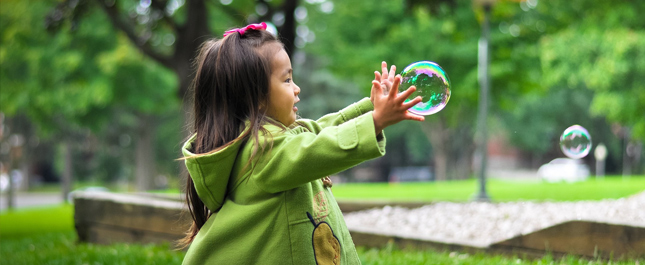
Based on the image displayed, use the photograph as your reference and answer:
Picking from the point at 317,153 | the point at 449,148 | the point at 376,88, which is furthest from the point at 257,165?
the point at 449,148

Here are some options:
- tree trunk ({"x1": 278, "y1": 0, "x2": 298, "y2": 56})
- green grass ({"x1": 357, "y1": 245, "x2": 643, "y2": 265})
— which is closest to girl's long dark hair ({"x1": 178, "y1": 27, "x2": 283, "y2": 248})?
green grass ({"x1": 357, "y1": 245, "x2": 643, "y2": 265})

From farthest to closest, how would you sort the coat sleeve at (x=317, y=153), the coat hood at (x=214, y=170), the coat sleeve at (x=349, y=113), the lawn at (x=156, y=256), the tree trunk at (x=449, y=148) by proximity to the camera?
the tree trunk at (x=449, y=148), the lawn at (x=156, y=256), the coat sleeve at (x=349, y=113), the coat hood at (x=214, y=170), the coat sleeve at (x=317, y=153)

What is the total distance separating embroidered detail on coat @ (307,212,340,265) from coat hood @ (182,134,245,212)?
33 cm

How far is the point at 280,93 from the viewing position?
7.11 feet

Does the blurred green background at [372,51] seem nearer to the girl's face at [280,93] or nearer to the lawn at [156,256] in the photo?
the lawn at [156,256]

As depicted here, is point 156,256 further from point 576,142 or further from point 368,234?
point 576,142

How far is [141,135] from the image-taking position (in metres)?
25.4

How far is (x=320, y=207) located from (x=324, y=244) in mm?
137

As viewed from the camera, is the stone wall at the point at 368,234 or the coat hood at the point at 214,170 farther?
the stone wall at the point at 368,234

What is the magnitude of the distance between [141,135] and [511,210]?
2100 centimetres

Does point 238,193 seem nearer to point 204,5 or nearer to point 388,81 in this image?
point 388,81

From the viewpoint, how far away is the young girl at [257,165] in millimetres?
2008

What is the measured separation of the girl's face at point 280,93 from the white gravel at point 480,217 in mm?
3088

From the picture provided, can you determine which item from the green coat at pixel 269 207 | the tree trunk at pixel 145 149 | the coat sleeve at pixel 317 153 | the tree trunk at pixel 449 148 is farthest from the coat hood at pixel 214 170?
the tree trunk at pixel 449 148
